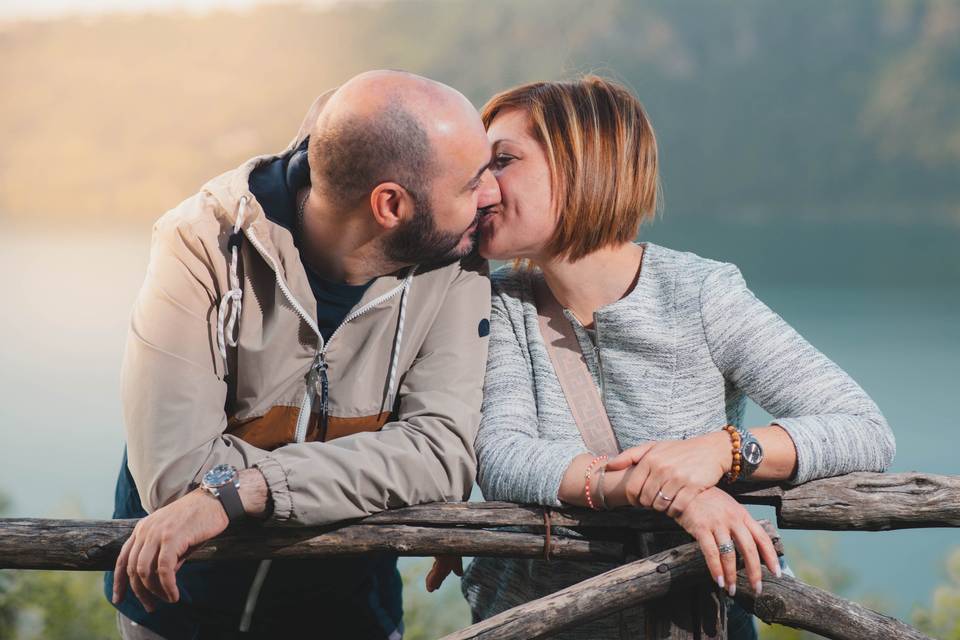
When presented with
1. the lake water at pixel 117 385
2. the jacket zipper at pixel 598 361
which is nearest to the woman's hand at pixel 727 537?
the jacket zipper at pixel 598 361

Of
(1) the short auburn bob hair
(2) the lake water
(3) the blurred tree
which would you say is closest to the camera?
(1) the short auburn bob hair

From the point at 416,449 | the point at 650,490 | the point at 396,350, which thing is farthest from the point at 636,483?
the point at 396,350

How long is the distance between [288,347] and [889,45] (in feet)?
56.1

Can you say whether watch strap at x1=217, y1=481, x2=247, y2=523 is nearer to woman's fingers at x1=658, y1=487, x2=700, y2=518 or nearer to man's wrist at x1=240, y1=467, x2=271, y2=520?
man's wrist at x1=240, y1=467, x2=271, y2=520

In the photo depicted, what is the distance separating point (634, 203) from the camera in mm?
2047

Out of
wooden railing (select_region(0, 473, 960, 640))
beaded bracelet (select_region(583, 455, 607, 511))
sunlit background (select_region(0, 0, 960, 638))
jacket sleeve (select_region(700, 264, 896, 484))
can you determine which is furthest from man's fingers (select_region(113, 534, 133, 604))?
sunlit background (select_region(0, 0, 960, 638))

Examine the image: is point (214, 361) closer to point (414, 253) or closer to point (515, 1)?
point (414, 253)

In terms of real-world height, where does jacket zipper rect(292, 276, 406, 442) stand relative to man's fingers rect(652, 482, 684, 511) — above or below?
above

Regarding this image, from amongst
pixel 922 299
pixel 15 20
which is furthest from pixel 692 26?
pixel 15 20

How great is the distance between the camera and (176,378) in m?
1.81

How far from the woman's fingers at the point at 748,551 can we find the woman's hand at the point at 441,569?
59cm

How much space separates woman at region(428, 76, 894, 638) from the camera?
181cm

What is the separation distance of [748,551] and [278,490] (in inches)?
31.1

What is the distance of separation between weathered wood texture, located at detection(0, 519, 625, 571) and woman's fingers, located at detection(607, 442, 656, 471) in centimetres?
20
